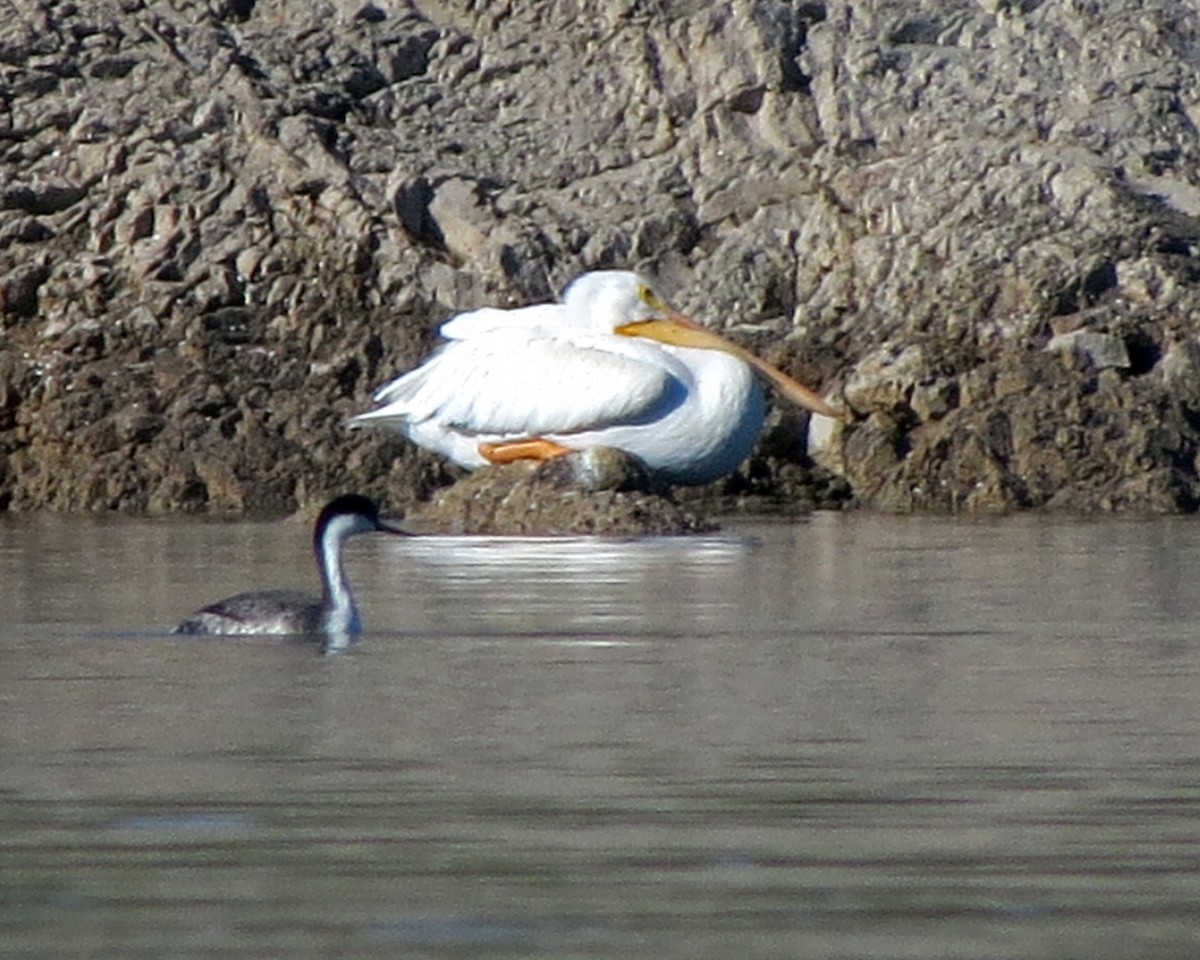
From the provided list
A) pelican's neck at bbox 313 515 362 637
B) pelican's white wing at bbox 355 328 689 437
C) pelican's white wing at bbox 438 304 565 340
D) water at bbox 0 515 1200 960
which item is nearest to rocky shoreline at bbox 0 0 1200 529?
pelican's white wing at bbox 355 328 689 437

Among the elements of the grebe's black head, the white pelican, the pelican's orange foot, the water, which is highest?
the white pelican

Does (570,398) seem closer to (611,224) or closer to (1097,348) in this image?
(611,224)

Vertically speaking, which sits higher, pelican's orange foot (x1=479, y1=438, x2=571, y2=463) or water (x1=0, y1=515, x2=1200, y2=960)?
pelican's orange foot (x1=479, y1=438, x2=571, y2=463)

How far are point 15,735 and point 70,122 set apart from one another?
11303 millimetres

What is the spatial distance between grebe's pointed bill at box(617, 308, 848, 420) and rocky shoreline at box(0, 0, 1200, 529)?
16.5 inches

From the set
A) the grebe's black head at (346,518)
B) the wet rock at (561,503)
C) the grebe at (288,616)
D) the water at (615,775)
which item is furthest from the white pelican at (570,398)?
the grebe at (288,616)

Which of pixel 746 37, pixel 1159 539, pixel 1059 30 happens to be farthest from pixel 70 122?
pixel 1159 539

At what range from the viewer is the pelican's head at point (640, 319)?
1565 cm

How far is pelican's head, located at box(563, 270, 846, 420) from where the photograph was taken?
51.3 feet

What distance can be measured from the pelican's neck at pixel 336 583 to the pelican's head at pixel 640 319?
618 centimetres

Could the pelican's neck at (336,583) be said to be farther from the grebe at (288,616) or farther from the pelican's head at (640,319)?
the pelican's head at (640,319)

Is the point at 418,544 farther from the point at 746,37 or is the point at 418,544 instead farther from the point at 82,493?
the point at 746,37

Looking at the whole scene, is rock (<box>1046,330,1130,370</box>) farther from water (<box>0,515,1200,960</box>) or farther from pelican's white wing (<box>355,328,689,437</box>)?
water (<box>0,515,1200,960</box>)

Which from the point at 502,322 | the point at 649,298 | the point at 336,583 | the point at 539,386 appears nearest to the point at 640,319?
the point at 649,298
